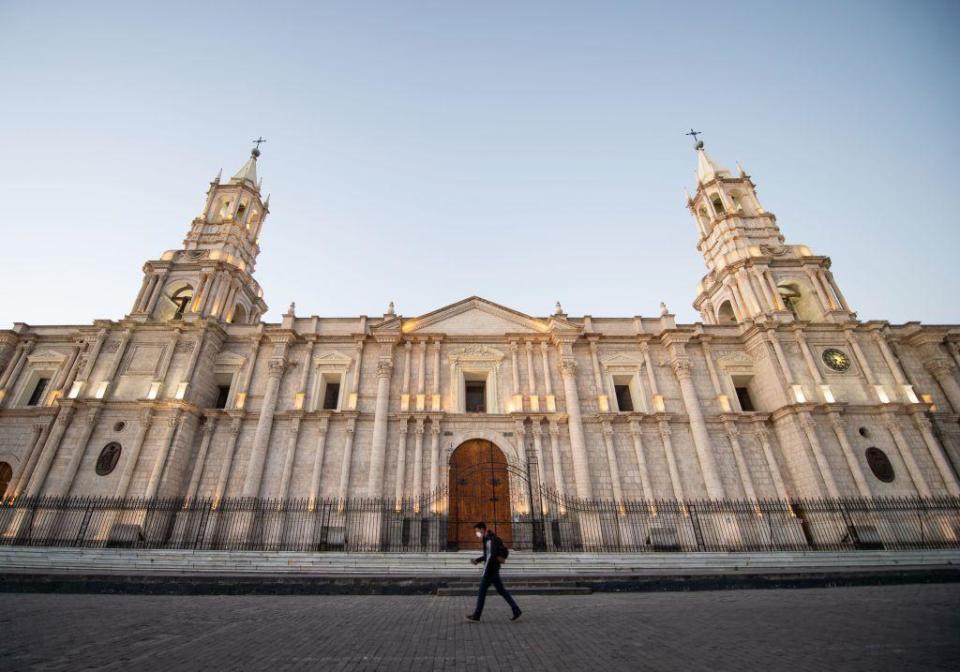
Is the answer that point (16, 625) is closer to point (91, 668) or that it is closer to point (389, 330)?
point (91, 668)

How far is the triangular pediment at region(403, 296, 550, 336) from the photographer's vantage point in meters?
23.6

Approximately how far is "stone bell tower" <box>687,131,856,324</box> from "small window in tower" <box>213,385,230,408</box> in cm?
2953

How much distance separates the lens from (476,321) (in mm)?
24078

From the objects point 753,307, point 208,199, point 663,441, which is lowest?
point 663,441

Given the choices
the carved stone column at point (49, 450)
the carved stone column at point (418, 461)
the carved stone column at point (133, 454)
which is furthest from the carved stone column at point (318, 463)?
the carved stone column at point (49, 450)

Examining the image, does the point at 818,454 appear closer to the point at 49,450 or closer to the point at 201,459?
the point at 201,459

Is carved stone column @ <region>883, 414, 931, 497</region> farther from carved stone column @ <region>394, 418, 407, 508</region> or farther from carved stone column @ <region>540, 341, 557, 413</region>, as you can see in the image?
carved stone column @ <region>394, 418, 407, 508</region>

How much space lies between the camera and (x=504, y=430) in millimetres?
20453

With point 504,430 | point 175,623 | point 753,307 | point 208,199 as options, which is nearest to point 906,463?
point 753,307

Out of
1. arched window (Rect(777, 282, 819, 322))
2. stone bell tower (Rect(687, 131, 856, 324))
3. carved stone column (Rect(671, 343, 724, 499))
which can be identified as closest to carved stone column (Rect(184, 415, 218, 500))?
carved stone column (Rect(671, 343, 724, 499))

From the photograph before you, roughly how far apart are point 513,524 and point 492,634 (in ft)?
41.2

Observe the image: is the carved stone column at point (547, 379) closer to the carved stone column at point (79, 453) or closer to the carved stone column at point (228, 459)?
the carved stone column at point (228, 459)

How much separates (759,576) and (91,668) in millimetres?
13187

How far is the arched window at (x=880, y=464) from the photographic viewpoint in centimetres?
1916
